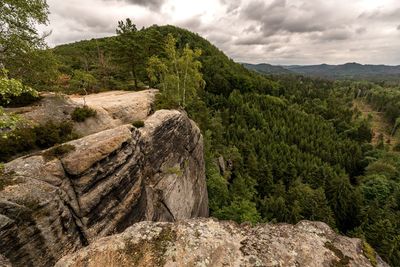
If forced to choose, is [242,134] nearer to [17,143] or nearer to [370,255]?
[17,143]

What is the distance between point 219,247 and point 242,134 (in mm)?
73156

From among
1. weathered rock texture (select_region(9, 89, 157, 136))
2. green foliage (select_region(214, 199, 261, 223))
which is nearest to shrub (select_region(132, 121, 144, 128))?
weathered rock texture (select_region(9, 89, 157, 136))

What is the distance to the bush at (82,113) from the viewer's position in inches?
759

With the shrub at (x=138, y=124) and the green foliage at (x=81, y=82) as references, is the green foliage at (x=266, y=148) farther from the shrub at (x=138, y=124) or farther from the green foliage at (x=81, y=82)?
the shrub at (x=138, y=124)

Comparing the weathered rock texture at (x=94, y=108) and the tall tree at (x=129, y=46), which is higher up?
the tall tree at (x=129, y=46)

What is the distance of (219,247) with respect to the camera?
8.71 meters

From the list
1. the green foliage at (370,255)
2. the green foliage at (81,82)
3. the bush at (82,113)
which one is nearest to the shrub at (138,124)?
the bush at (82,113)

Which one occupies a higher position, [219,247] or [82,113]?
[82,113]

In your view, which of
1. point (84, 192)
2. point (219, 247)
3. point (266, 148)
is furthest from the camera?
point (266, 148)

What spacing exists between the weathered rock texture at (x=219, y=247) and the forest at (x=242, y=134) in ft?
7.10

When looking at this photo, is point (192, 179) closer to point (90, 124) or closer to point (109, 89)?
point (90, 124)

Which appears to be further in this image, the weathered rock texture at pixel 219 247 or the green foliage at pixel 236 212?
the green foliage at pixel 236 212

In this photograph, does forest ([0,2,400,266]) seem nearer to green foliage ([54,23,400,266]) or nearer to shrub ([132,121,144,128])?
green foliage ([54,23,400,266])

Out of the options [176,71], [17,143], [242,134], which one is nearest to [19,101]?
[17,143]
